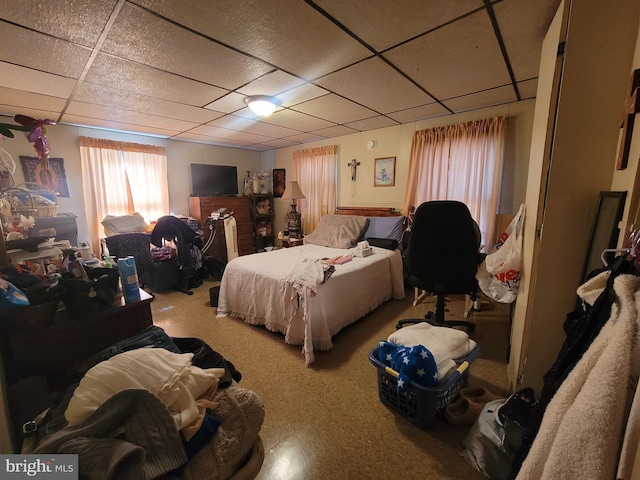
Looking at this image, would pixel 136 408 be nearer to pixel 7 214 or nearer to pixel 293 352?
pixel 293 352

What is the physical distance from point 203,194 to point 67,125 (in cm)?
189

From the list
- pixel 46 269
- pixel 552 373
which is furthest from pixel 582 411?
pixel 46 269

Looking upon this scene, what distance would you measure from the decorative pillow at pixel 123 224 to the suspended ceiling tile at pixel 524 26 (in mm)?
4335

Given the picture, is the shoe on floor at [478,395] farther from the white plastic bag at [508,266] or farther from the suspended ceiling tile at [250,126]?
the suspended ceiling tile at [250,126]

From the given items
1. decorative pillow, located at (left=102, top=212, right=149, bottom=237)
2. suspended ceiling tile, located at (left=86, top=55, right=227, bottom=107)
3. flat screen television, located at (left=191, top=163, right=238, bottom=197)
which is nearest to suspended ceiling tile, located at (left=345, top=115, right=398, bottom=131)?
suspended ceiling tile, located at (left=86, top=55, right=227, bottom=107)

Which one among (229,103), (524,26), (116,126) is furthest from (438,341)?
(116,126)

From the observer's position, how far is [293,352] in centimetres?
211

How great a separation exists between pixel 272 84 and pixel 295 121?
1.15 m

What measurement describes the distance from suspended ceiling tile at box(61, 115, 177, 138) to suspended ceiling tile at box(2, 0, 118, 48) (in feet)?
6.78

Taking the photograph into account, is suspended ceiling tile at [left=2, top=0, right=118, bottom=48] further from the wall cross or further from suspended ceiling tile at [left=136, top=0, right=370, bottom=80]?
the wall cross

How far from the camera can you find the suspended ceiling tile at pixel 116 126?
312 centimetres

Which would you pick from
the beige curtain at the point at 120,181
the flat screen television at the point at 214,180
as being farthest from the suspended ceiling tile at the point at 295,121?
the beige curtain at the point at 120,181

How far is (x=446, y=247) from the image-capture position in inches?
78.7

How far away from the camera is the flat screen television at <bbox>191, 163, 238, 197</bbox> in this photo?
15.1 feet
